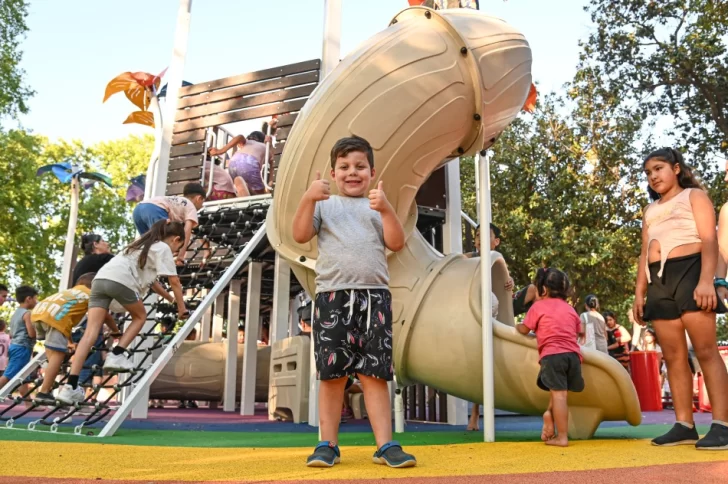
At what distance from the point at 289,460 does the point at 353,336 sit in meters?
0.71

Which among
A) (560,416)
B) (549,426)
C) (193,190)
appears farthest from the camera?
(193,190)

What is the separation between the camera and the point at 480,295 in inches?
184

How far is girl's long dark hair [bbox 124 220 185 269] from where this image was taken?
5309 millimetres

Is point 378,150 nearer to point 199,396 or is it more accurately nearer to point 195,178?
point 195,178

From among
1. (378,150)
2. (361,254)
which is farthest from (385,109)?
(361,254)

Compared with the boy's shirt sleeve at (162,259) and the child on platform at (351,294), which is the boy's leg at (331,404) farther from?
the boy's shirt sleeve at (162,259)

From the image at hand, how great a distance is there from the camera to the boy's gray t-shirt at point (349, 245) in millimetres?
3021

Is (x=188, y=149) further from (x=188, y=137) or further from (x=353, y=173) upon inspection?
(x=353, y=173)

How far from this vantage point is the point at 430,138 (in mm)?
4945

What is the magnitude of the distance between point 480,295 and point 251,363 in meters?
4.89

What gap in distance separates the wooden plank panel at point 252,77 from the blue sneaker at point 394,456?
6373 millimetres

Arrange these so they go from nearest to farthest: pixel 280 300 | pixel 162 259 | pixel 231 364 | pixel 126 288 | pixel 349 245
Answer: pixel 349 245, pixel 126 288, pixel 162 259, pixel 280 300, pixel 231 364

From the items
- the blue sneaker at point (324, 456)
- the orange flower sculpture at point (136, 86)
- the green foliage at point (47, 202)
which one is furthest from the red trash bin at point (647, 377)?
the green foliage at point (47, 202)

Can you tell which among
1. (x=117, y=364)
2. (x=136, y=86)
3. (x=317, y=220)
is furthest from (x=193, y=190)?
(x=317, y=220)
